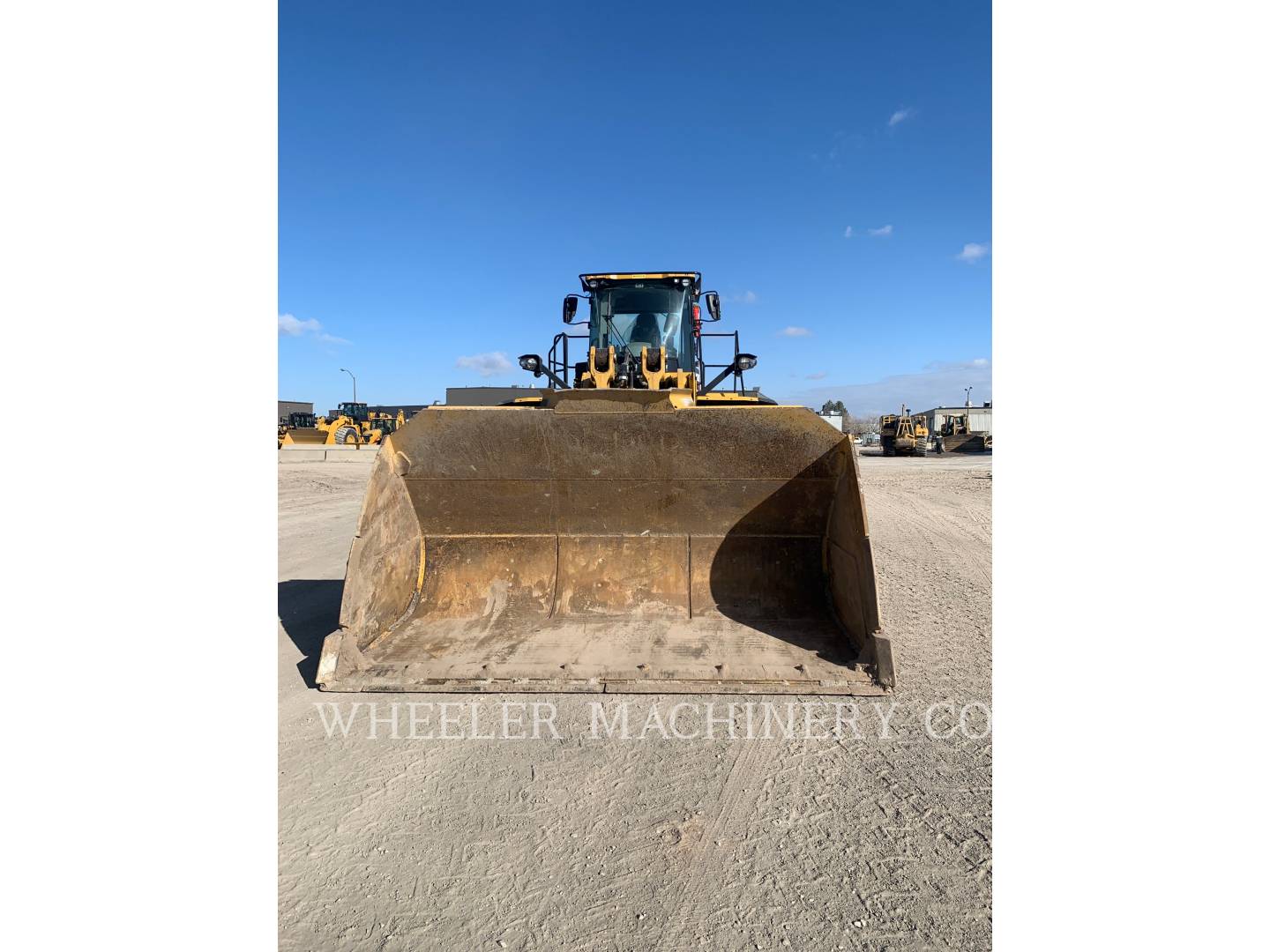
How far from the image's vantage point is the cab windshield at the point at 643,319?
5797mm

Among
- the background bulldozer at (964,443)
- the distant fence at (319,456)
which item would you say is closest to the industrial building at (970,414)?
the background bulldozer at (964,443)

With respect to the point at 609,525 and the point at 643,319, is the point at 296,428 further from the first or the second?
the point at 609,525

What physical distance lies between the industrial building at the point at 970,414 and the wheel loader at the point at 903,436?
955cm

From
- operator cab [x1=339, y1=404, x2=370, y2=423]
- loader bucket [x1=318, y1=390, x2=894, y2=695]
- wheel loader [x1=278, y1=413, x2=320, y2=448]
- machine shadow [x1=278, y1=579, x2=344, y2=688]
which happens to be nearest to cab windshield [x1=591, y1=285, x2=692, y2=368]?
loader bucket [x1=318, y1=390, x2=894, y2=695]

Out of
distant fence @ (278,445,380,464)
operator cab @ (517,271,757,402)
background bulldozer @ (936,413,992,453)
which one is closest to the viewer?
operator cab @ (517,271,757,402)

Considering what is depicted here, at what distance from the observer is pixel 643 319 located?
5.85m

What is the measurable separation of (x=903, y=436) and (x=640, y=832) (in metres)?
29.0

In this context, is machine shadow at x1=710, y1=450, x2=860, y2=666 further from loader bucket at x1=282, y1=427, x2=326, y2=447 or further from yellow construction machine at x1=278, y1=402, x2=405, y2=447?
loader bucket at x1=282, y1=427, x2=326, y2=447

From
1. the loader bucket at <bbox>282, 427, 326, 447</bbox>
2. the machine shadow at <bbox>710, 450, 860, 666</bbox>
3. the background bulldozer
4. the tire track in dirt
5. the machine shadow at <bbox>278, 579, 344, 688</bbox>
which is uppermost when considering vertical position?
the loader bucket at <bbox>282, 427, 326, 447</bbox>

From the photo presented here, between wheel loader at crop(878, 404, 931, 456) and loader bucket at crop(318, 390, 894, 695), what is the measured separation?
26.5m

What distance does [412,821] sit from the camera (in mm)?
1935

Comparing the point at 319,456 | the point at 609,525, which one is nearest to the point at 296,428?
the point at 319,456

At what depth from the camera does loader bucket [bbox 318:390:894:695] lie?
3338 millimetres

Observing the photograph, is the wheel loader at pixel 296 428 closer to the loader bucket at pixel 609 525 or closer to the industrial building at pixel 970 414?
the loader bucket at pixel 609 525
